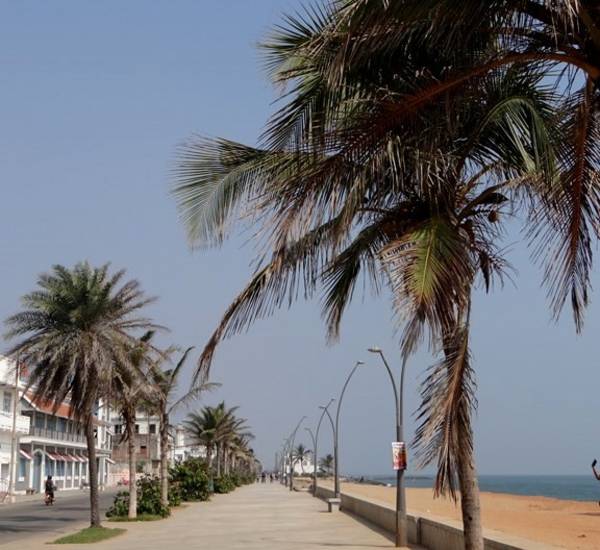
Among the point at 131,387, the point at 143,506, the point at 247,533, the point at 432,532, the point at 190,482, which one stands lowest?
the point at 190,482

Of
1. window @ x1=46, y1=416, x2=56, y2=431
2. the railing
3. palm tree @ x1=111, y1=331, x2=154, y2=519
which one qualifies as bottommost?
the railing

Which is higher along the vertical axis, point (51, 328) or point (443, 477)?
point (51, 328)

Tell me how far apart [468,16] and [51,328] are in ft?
81.3

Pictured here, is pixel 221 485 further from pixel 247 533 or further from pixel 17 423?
pixel 247 533

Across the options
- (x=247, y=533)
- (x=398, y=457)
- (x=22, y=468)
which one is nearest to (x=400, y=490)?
(x=398, y=457)

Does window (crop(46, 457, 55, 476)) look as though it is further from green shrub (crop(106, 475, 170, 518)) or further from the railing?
Result: green shrub (crop(106, 475, 170, 518))

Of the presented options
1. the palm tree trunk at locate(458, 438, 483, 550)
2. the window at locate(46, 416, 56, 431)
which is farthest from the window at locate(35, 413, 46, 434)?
the palm tree trunk at locate(458, 438, 483, 550)

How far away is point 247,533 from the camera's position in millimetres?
28578

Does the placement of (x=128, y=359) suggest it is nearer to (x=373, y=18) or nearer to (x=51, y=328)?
(x=51, y=328)

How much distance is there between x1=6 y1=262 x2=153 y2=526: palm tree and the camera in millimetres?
28750

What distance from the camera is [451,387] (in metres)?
7.64

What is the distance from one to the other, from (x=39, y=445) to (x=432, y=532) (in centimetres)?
6229

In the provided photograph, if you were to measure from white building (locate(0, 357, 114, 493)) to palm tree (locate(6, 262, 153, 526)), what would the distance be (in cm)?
3117

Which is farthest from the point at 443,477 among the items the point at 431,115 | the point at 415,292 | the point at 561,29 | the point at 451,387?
the point at 561,29
